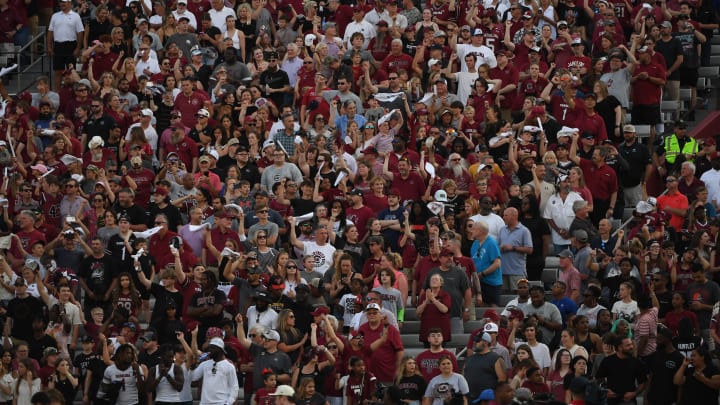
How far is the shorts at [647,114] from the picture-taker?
2717 cm

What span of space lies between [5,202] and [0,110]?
3.30 m

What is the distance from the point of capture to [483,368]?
2108 cm

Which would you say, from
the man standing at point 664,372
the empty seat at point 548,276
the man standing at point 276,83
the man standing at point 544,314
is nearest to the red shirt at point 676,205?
the empty seat at point 548,276

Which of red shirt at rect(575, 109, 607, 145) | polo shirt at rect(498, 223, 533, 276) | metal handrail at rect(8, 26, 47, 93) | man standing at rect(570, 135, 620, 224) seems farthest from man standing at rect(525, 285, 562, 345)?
metal handrail at rect(8, 26, 47, 93)

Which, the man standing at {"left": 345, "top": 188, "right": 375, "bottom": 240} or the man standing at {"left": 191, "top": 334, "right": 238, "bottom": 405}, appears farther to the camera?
the man standing at {"left": 345, "top": 188, "right": 375, "bottom": 240}

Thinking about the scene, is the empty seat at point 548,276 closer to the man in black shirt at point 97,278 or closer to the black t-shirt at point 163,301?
the black t-shirt at point 163,301

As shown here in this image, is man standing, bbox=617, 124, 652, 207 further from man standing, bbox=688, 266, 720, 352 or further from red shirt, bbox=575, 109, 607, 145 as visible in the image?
man standing, bbox=688, 266, 720, 352

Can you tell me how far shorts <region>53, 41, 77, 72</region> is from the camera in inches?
1167

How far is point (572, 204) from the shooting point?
23.9 metres

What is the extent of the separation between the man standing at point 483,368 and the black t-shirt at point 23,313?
18.4 ft

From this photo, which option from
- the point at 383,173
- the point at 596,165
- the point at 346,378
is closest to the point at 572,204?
the point at 596,165

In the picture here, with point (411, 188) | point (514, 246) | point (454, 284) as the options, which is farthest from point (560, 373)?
point (411, 188)

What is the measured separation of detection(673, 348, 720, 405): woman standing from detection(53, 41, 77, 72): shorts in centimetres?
1276

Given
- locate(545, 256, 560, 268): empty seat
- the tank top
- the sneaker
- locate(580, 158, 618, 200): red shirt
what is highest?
the sneaker
